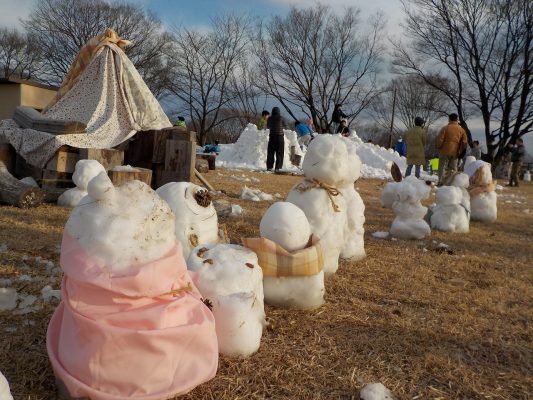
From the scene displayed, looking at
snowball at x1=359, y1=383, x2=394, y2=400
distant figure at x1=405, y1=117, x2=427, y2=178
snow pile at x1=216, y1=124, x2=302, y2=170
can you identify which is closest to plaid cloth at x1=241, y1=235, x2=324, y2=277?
snowball at x1=359, y1=383, x2=394, y2=400

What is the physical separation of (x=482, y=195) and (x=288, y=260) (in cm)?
474

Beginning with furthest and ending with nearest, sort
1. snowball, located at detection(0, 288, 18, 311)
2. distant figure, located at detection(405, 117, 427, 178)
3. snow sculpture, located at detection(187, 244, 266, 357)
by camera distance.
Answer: distant figure, located at detection(405, 117, 427, 178) → snowball, located at detection(0, 288, 18, 311) → snow sculpture, located at detection(187, 244, 266, 357)

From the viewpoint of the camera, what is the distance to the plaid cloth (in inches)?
95.8

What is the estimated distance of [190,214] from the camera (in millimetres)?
2758

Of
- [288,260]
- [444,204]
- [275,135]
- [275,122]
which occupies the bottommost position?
[288,260]

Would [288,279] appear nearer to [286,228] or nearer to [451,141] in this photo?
[286,228]

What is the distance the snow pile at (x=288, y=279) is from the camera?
2510 mm

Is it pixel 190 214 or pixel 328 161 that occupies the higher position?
pixel 328 161

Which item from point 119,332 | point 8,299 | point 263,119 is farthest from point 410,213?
point 263,119

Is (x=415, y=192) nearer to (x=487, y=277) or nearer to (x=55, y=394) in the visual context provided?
(x=487, y=277)

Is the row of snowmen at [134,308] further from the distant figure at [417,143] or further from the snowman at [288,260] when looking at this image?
the distant figure at [417,143]

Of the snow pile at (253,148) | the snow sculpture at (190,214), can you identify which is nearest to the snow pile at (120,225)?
the snow sculpture at (190,214)

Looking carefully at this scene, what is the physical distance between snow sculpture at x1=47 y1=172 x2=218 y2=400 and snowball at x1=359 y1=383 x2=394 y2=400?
658 millimetres

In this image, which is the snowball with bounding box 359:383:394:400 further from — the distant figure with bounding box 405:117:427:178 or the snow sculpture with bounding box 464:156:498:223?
the distant figure with bounding box 405:117:427:178
